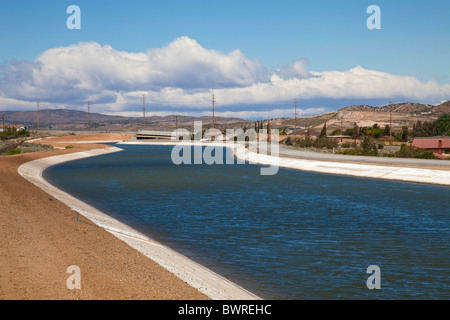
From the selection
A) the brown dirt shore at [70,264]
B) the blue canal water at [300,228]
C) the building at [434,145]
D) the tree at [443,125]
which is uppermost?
the tree at [443,125]

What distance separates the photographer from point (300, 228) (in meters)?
A: 21.8

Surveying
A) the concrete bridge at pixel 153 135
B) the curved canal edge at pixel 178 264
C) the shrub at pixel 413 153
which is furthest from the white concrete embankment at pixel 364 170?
the concrete bridge at pixel 153 135

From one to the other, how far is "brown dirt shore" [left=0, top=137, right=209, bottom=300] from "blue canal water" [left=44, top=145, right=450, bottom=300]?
2.56m

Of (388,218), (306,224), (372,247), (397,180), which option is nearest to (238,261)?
(372,247)

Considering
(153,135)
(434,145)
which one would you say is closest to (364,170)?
(434,145)

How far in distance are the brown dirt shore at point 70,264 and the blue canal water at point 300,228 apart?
2557mm

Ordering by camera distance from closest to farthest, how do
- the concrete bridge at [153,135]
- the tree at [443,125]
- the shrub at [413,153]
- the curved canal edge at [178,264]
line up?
the curved canal edge at [178,264] < the shrub at [413,153] < the tree at [443,125] < the concrete bridge at [153,135]

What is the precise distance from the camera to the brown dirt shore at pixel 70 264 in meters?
11.1

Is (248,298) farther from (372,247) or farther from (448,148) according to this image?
(448,148)

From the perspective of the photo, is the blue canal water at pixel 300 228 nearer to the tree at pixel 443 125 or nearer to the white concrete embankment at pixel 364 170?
the white concrete embankment at pixel 364 170

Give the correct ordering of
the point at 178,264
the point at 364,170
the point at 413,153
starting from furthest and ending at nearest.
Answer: the point at 413,153 → the point at 364,170 → the point at 178,264

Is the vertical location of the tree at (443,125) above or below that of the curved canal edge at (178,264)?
above

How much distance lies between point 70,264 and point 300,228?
461 inches

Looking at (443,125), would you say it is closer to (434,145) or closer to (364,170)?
(434,145)
